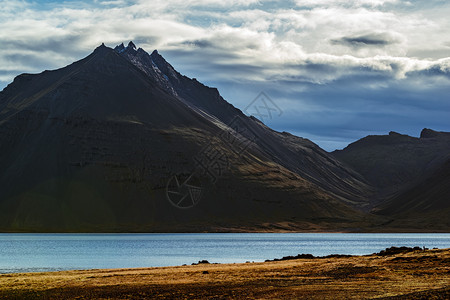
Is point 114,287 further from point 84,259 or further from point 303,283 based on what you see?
point 84,259

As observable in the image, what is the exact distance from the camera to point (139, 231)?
200 meters

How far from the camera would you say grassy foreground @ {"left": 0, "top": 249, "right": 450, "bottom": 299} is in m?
31.5

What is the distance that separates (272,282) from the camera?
123 feet

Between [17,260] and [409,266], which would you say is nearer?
[409,266]

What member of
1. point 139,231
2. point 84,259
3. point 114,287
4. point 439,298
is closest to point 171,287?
point 114,287

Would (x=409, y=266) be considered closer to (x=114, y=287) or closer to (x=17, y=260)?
(x=114, y=287)

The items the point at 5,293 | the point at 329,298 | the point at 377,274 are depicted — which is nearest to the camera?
the point at 329,298

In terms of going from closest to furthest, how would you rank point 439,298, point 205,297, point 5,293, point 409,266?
point 439,298
point 205,297
point 5,293
point 409,266

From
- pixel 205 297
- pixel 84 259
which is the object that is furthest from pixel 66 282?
pixel 84 259

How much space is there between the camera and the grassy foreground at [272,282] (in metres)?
Answer: 31.5

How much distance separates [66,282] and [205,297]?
43.4ft

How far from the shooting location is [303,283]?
3647 cm

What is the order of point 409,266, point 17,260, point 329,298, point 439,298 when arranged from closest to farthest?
point 439,298
point 329,298
point 409,266
point 17,260

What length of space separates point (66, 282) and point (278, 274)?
47.0 feet
